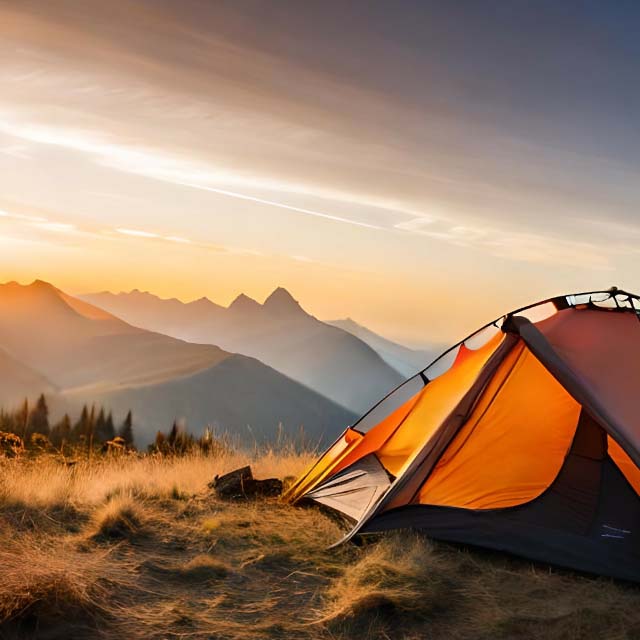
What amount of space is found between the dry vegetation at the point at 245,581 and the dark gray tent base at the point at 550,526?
7.1 inches

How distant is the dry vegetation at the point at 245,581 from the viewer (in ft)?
16.6

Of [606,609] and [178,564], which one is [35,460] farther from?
[606,609]

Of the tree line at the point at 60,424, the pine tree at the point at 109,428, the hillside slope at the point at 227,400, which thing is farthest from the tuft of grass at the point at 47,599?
the hillside slope at the point at 227,400

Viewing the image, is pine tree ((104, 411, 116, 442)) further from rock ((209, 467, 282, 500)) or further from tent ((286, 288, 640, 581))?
tent ((286, 288, 640, 581))

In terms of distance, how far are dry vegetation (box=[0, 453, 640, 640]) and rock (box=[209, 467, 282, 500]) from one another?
15.5 inches

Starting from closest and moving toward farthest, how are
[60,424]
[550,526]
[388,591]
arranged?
[388,591]
[550,526]
[60,424]

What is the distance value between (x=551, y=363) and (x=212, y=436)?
826 centimetres

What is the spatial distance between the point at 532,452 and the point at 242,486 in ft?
11.2

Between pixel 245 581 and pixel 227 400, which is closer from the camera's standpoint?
pixel 245 581

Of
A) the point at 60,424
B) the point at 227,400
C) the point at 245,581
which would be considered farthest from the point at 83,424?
the point at 227,400

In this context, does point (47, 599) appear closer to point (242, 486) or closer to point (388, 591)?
point (388, 591)

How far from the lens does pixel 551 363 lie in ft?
22.6

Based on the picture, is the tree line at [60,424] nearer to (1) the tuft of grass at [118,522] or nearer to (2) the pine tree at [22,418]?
(2) the pine tree at [22,418]

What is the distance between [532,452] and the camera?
7.66 meters
